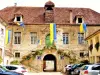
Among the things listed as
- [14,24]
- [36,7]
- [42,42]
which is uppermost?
[36,7]

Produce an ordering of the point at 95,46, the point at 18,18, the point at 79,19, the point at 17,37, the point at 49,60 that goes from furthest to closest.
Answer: the point at 49,60, the point at 79,19, the point at 18,18, the point at 17,37, the point at 95,46

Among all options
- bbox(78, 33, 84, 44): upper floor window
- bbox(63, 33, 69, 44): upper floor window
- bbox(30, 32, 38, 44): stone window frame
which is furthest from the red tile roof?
bbox(78, 33, 84, 44): upper floor window

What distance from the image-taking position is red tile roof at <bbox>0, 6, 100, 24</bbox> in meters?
44.4

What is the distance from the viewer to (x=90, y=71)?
17875 millimetres

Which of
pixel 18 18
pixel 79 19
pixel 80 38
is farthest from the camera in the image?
pixel 79 19

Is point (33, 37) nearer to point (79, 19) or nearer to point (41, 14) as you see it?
point (41, 14)

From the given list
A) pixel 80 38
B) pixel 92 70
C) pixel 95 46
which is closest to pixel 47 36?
pixel 80 38

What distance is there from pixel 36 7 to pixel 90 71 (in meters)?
31.8

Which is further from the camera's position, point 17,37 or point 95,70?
point 17,37

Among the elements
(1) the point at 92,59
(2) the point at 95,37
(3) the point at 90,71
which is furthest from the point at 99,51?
(3) the point at 90,71

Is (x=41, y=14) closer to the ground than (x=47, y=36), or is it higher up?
higher up

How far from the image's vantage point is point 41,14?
4597 cm

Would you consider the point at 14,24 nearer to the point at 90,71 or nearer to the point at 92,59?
the point at 92,59

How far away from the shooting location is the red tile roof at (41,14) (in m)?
44.4
